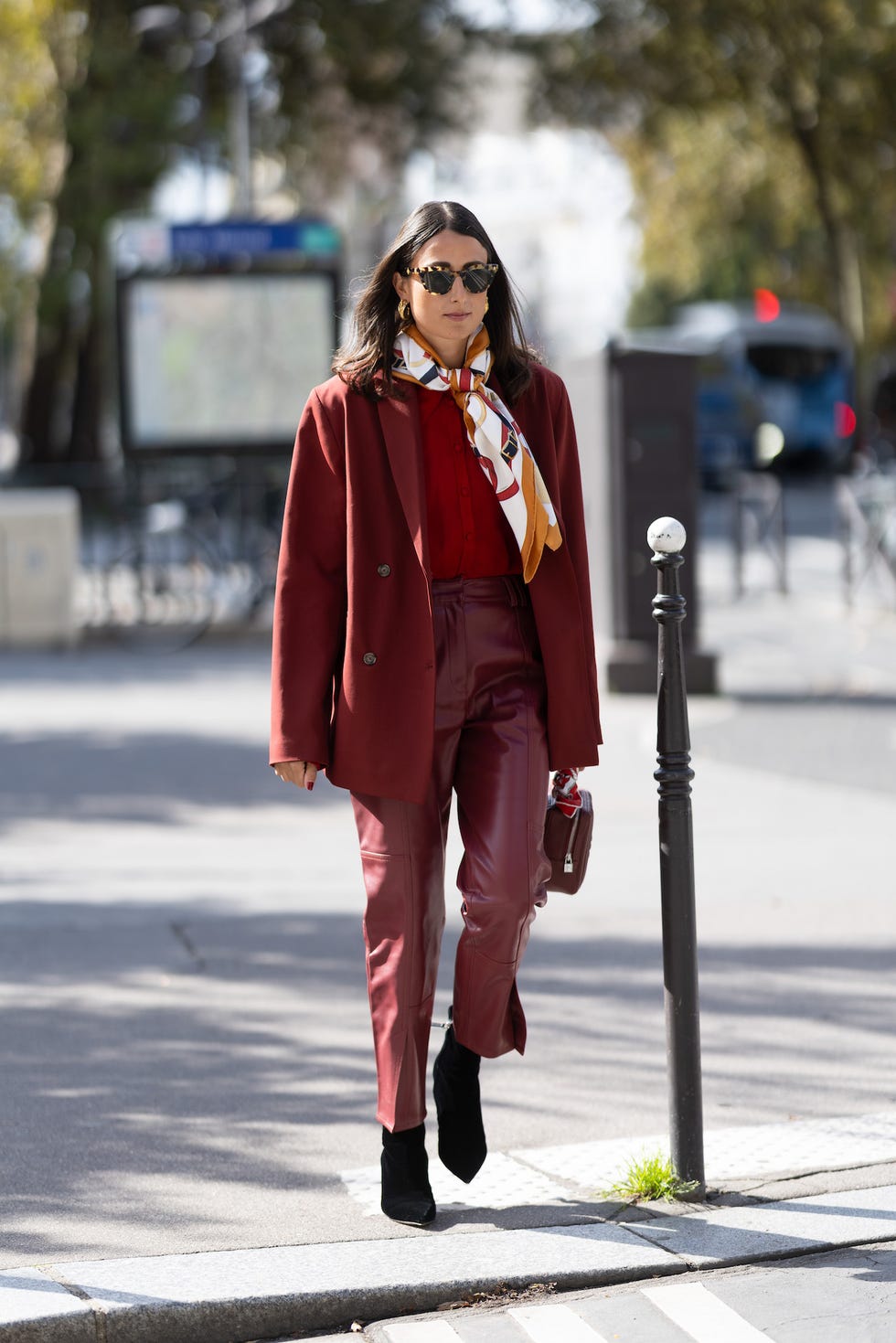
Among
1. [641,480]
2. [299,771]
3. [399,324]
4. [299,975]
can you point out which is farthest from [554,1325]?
[641,480]

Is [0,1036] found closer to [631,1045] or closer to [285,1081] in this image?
[285,1081]

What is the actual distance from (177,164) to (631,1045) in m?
24.0

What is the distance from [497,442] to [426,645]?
40 cm

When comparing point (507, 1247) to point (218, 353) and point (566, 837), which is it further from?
point (218, 353)

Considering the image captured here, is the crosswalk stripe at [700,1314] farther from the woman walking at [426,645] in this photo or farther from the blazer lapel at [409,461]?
the blazer lapel at [409,461]

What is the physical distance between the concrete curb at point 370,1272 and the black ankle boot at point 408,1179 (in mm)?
83

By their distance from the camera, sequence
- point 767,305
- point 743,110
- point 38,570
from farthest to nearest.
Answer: point 767,305, point 743,110, point 38,570

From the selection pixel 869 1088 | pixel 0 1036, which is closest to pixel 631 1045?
pixel 869 1088

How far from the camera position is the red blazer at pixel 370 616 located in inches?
150

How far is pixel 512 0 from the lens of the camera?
93.8 ft

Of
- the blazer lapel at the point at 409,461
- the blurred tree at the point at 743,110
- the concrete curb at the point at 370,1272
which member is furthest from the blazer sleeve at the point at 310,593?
the blurred tree at the point at 743,110

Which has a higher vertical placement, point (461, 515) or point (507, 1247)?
point (461, 515)

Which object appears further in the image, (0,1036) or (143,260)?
(143,260)

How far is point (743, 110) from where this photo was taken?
3409 cm
